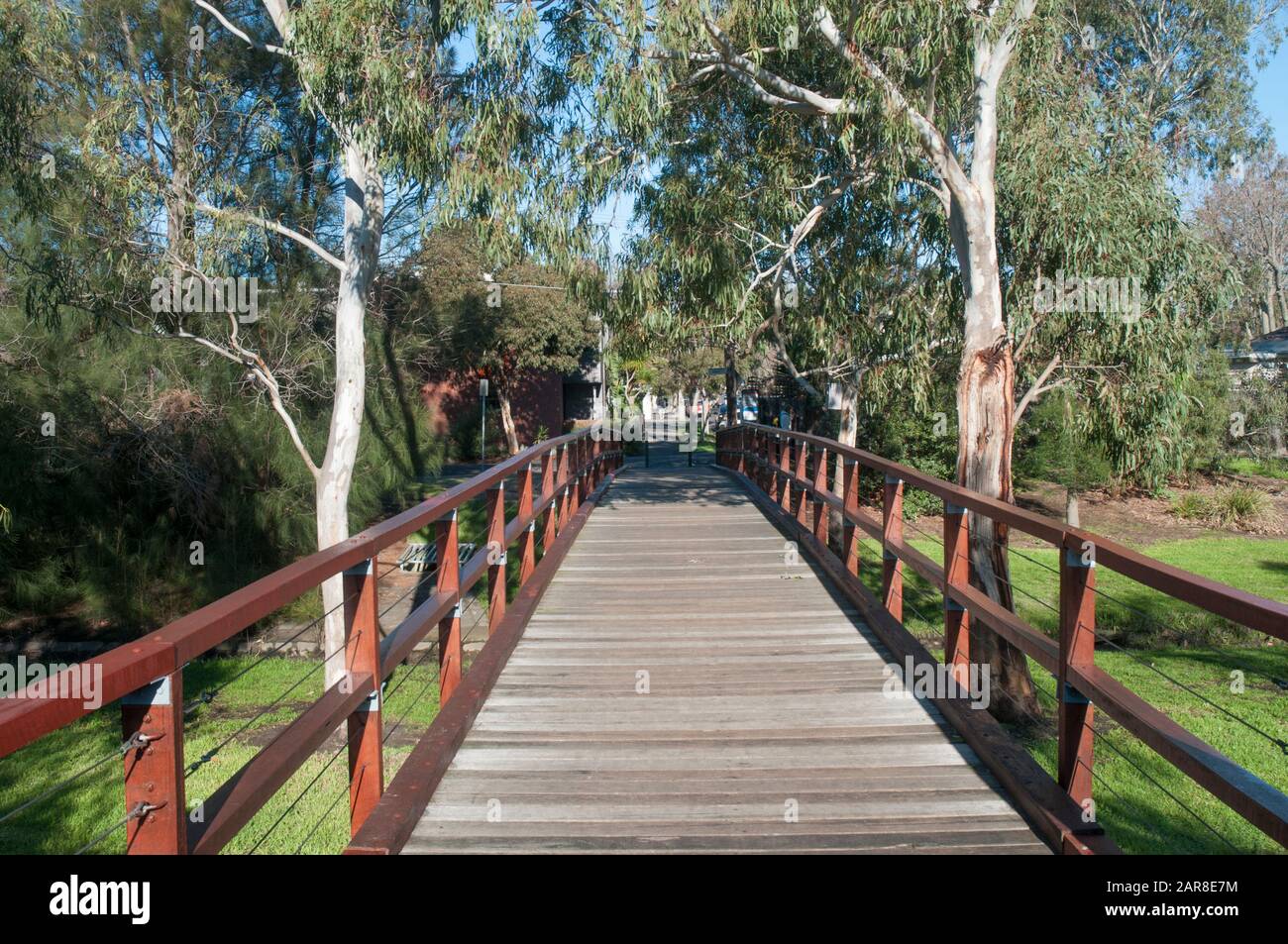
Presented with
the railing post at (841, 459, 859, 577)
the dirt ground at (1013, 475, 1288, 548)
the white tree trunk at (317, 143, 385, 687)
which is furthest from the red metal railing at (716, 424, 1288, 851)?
the dirt ground at (1013, 475, 1288, 548)

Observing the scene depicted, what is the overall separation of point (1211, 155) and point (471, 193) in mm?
27715

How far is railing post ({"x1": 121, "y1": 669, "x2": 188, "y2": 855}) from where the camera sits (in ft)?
8.26

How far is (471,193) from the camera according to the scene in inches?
448

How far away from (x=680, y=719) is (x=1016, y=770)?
1.73m

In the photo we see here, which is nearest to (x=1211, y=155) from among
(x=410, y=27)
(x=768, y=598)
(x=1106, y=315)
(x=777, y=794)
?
(x=1106, y=315)

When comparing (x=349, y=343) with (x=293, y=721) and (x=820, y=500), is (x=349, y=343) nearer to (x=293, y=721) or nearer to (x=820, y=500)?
(x=820, y=500)

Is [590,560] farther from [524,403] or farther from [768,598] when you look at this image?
[524,403]

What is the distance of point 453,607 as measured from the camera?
210 inches

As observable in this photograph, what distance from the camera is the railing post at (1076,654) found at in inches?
160

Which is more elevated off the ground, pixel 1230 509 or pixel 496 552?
pixel 496 552

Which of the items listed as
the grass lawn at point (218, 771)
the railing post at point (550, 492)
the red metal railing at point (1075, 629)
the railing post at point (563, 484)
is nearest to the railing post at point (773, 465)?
the railing post at point (563, 484)

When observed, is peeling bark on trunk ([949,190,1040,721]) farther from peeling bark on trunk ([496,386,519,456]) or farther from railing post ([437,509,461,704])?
peeling bark on trunk ([496,386,519,456])

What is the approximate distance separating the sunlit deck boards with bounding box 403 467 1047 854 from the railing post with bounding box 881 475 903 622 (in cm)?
29

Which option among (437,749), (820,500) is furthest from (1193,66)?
(437,749)
